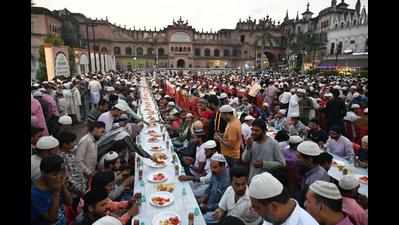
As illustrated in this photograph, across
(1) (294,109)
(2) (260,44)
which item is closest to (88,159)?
(1) (294,109)

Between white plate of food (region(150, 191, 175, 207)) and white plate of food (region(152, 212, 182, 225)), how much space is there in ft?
0.72

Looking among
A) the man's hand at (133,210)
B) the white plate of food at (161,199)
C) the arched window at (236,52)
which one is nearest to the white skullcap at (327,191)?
the white plate of food at (161,199)

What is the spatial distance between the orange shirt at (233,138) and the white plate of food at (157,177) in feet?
3.99

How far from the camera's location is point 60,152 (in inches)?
155

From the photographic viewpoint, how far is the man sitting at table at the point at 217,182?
3857 mm

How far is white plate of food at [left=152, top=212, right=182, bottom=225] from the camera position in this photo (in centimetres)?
305

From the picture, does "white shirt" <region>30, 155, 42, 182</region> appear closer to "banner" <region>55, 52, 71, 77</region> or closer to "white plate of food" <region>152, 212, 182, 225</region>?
"white plate of food" <region>152, 212, 182, 225</region>

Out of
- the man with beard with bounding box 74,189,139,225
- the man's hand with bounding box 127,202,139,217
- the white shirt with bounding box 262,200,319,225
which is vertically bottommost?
the man's hand with bounding box 127,202,139,217

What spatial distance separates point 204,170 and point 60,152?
222 centimetres

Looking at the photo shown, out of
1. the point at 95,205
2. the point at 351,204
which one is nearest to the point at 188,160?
the point at 95,205

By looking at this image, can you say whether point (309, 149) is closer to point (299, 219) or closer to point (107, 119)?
point (299, 219)

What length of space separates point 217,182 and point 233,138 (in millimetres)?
990

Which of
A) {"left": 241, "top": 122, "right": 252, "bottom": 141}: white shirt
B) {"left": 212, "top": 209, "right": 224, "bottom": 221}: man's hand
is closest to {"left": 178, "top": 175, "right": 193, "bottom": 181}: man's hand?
{"left": 212, "top": 209, "right": 224, "bottom": 221}: man's hand
